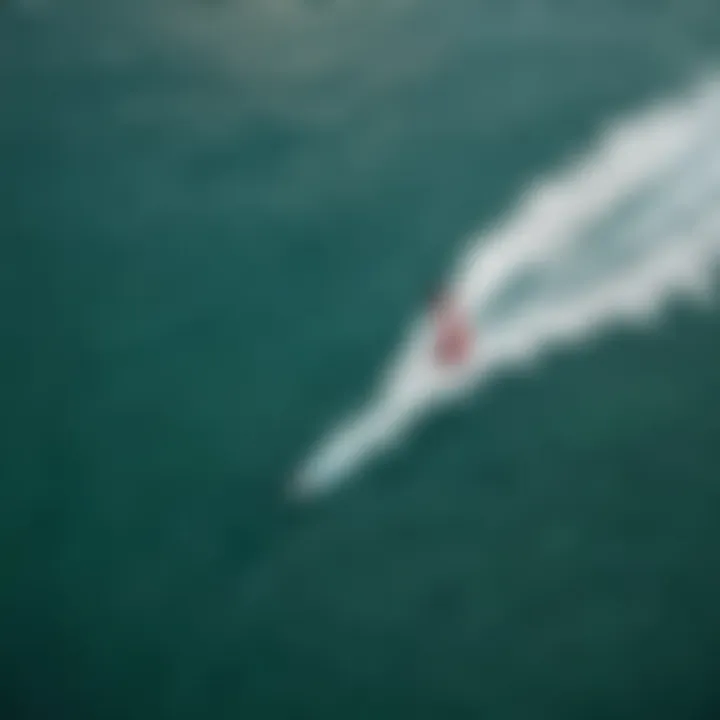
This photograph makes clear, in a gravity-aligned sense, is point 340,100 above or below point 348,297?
above

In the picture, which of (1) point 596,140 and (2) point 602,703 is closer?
(2) point 602,703

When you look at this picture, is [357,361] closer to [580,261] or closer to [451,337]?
[451,337]

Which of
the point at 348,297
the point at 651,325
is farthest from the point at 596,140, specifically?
the point at 348,297

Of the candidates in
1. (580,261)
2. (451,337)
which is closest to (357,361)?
(451,337)

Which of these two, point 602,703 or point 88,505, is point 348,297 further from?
point 602,703

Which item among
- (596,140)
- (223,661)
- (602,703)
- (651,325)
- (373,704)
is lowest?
(602,703)
